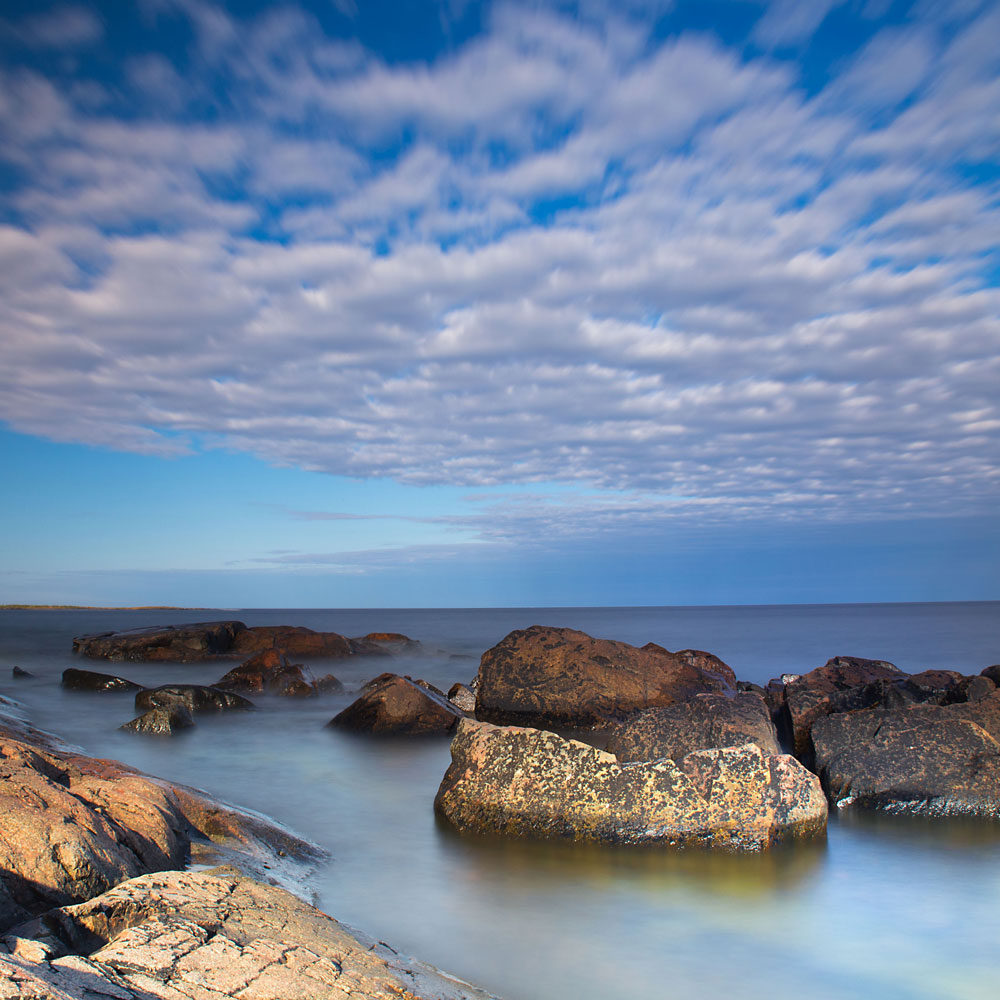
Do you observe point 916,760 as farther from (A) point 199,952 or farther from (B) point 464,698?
(B) point 464,698

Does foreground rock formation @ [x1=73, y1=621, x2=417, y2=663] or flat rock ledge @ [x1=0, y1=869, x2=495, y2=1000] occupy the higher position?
flat rock ledge @ [x1=0, y1=869, x2=495, y2=1000]

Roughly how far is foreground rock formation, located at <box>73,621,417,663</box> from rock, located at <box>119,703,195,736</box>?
49.6 ft

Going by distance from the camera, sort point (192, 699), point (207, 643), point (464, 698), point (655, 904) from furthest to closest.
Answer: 1. point (207, 643)
2. point (464, 698)
3. point (192, 699)
4. point (655, 904)

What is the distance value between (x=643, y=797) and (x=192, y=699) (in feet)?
32.9

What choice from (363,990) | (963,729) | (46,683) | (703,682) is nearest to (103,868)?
(363,990)

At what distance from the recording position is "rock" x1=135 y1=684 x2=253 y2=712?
44.3 ft

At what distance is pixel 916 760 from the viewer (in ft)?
25.6

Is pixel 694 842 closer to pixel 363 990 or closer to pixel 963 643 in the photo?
pixel 363 990

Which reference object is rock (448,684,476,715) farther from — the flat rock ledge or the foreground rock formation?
the foreground rock formation

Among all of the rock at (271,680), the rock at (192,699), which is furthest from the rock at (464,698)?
the rock at (192,699)

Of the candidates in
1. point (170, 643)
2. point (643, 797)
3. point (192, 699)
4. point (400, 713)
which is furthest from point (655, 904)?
point (170, 643)

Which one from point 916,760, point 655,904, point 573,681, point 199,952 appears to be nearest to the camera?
point 199,952

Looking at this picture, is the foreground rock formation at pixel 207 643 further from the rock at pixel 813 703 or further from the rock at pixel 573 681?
the rock at pixel 813 703

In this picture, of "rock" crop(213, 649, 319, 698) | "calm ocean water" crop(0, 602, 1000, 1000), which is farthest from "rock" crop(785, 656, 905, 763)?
"rock" crop(213, 649, 319, 698)
